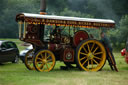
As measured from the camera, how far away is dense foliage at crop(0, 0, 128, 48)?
42.2m

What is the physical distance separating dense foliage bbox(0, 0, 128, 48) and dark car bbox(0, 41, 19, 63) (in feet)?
67.4

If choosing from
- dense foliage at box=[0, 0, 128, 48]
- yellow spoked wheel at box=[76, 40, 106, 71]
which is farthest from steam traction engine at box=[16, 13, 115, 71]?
dense foliage at box=[0, 0, 128, 48]

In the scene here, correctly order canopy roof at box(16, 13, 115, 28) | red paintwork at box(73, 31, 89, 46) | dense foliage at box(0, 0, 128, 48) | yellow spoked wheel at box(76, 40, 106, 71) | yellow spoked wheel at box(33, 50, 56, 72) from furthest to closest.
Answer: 1. dense foliage at box(0, 0, 128, 48)
2. red paintwork at box(73, 31, 89, 46)
3. yellow spoked wheel at box(76, 40, 106, 71)
4. yellow spoked wheel at box(33, 50, 56, 72)
5. canopy roof at box(16, 13, 115, 28)

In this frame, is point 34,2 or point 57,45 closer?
point 57,45

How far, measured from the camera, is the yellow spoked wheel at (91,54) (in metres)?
12.6

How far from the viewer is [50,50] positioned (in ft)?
40.1

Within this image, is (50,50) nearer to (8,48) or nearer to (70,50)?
(70,50)

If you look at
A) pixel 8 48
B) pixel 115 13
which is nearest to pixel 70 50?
pixel 8 48

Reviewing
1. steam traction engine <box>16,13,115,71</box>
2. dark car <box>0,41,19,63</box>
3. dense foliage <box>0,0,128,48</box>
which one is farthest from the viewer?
dense foliage <box>0,0,128,48</box>

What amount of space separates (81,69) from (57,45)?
→ 4.82 feet

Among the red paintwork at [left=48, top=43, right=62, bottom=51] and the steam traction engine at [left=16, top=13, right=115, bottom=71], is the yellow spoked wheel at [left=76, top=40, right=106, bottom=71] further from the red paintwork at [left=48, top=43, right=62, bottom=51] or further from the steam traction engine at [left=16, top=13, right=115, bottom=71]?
the red paintwork at [left=48, top=43, right=62, bottom=51]

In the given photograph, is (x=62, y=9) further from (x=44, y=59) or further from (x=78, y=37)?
(x=44, y=59)

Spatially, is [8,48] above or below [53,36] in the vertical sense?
below

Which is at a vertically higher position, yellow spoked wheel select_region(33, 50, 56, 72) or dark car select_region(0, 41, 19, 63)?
yellow spoked wheel select_region(33, 50, 56, 72)
